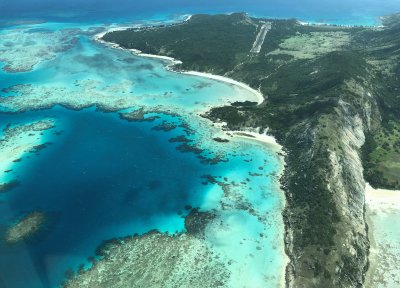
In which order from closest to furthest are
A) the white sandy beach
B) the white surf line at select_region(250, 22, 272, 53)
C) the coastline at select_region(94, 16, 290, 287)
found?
the white sandy beach
the coastline at select_region(94, 16, 290, 287)
the white surf line at select_region(250, 22, 272, 53)

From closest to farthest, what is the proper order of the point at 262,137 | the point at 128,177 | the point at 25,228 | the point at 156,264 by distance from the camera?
the point at 156,264
the point at 25,228
the point at 128,177
the point at 262,137

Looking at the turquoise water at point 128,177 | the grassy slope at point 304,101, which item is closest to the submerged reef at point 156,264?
the turquoise water at point 128,177

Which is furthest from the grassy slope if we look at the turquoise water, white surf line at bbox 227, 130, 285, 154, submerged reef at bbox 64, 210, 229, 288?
submerged reef at bbox 64, 210, 229, 288

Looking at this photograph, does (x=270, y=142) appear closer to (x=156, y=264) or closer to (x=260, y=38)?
(x=156, y=264)

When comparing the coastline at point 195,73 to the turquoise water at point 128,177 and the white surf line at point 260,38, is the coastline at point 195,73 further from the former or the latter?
the white surf line at point 260,38

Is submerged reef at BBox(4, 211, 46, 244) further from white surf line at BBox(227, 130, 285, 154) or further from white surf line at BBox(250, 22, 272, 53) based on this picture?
white surf line at BBox(250, 22, 272, 53)

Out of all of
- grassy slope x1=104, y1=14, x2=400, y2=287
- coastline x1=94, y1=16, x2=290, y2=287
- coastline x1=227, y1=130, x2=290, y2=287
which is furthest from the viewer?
coastline x1=227, y1=130, x2=290, y2=287

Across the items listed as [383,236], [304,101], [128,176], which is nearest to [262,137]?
[304,101]
